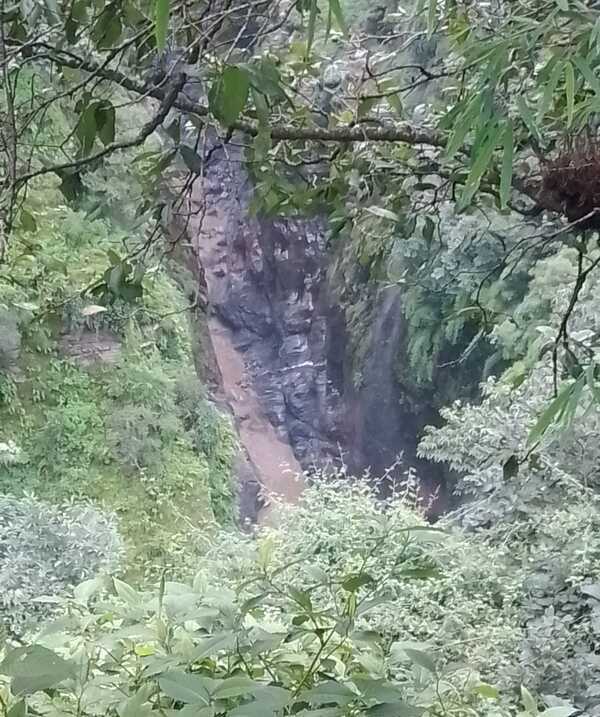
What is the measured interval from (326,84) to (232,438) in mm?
2868

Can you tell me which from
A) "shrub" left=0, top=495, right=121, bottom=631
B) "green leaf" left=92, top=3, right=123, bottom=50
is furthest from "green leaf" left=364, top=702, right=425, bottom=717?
"shrub" left=0, top=495, right=121, bottom=631

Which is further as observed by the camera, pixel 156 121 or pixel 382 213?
pixel 382 213

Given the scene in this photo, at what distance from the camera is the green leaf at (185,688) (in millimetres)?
398

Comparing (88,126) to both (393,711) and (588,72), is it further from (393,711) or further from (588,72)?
(393,711)

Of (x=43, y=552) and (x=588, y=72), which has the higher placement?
(x=43, y=552)

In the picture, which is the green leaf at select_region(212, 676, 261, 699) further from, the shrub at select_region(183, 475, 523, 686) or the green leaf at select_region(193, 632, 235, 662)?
the shrub at select_region(183, 475, 523, 686)

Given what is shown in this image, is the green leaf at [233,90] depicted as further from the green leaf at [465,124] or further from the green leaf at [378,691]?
the green leaf at [378,691]

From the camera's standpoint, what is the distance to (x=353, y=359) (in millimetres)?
4324

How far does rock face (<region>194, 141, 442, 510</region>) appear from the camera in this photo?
4145 millimetres

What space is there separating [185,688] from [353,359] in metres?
3.94

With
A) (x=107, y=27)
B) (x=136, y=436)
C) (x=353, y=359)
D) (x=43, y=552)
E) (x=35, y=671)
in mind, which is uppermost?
(x=353, y=359)

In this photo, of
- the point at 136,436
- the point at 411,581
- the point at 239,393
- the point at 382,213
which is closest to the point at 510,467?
the point at 382,213

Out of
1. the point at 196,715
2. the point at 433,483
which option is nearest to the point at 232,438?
the point at 433,483

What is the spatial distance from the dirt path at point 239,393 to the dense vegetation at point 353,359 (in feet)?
1.75
